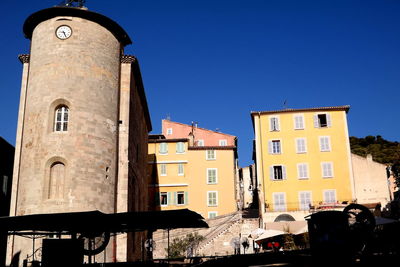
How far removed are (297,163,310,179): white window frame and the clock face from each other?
2170cm

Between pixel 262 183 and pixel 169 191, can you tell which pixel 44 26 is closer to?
pixel 262 183

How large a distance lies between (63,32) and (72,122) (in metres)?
4.64

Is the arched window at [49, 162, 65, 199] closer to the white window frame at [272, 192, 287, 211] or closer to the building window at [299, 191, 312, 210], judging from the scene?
the white window frame at [272, 192, 287, 211]

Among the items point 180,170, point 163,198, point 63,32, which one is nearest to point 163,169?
point 180,170

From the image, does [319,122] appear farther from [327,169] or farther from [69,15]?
[69,15]

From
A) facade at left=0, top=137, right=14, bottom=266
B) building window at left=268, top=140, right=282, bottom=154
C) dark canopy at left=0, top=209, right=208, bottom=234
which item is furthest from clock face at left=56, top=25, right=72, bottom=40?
building window at left=268, top=140, right=282, bottom=154

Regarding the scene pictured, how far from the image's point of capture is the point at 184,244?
1313 inches

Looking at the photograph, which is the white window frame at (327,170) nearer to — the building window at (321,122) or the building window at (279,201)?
the building window at (321,122)

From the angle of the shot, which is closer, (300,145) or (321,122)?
(300,145)

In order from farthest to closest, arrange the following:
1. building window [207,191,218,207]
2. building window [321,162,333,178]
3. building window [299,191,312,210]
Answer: building window [207,191,218,207]
building window [321,162,333,178]
building window [299,191,312,210]

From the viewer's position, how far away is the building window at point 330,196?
113 ft

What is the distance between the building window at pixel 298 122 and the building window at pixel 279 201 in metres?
5.80

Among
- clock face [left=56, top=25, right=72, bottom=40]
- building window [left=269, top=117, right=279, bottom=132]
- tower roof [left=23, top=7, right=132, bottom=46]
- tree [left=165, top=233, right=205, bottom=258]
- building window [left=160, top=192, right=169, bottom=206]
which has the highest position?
tower roof [left=23, top=7, right=132, bottom=46]

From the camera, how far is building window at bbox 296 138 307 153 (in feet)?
119
